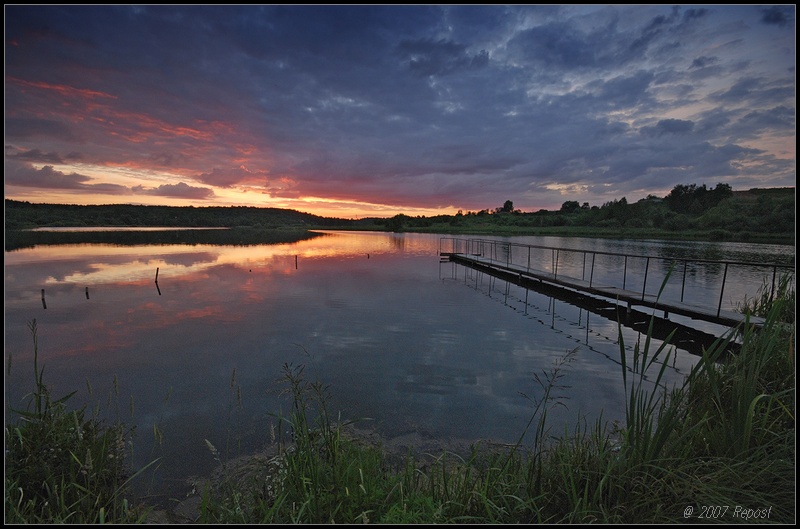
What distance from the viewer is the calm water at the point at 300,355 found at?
7133 mm

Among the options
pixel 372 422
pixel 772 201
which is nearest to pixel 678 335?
pixel 372 422

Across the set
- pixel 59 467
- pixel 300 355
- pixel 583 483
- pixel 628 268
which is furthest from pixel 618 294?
pixel 628 268

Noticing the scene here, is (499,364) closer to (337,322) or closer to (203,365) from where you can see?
(337,322)

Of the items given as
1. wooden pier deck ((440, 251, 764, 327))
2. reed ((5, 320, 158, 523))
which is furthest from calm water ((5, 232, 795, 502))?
wooden pier deck ((440, 251, 764, 327))

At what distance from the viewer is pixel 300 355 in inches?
444

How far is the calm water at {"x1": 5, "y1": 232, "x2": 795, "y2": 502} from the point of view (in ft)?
23.4

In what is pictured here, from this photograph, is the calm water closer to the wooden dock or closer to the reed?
the reed

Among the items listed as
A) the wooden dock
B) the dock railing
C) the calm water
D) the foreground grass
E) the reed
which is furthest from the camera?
the dock railing

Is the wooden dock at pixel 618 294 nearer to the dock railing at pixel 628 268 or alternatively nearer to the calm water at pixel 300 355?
the dock railing at pixel 628 268

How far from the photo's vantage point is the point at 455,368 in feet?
33.0

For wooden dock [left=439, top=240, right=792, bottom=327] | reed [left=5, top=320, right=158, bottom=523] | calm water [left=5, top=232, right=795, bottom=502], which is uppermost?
wooden dock [left=439, top=240, right=792, bottom=327]

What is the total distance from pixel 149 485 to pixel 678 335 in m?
16.5

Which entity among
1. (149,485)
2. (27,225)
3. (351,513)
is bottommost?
(149,485)

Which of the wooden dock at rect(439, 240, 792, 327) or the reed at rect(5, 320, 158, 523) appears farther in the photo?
the wooden dock at rect(439, 240, 792, 327)
